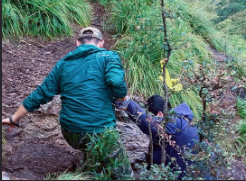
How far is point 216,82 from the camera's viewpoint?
110 inches

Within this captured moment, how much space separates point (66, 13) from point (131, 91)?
91.2 inches

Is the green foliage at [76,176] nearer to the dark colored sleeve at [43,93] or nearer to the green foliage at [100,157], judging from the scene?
the green foliage at [100,157]

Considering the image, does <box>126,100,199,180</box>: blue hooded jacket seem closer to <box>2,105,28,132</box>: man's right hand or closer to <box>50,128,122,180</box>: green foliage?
<box>50,128,122,180</box>: green foliage

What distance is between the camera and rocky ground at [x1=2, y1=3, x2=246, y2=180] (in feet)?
11.4

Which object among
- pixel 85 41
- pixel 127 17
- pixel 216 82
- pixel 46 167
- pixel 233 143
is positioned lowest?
pixel 233 143

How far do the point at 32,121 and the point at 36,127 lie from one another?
126 millimetres

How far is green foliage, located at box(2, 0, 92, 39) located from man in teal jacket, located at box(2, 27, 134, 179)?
10.2ft

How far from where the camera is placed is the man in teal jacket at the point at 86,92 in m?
2.93

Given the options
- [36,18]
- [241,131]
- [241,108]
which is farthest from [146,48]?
[241,108]

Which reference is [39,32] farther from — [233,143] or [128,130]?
[233,143]

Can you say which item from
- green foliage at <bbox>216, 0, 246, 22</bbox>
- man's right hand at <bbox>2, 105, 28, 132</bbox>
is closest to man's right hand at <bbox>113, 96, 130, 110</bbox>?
man's right hand at <bbox>2, 105, 28, 132</bbox>

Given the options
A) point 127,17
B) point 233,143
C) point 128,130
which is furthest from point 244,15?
point 128,130

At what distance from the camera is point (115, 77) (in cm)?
281

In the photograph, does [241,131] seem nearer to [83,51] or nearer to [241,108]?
[241,108]
